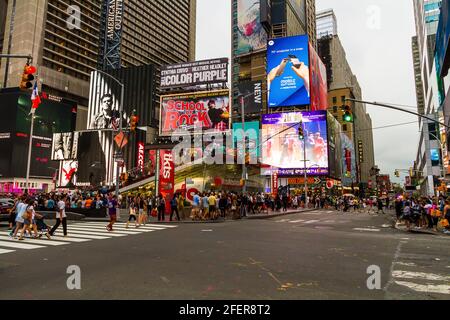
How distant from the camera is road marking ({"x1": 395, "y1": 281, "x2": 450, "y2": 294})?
223 inches

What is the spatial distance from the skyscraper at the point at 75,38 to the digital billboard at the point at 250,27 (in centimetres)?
3309

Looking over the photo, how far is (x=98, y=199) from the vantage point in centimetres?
2603

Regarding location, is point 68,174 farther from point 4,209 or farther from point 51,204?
point 4,209

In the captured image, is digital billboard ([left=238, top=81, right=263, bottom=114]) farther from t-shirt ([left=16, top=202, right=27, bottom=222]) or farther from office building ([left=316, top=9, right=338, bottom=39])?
office building ([left=316, top=9, right=338, bottom=39])

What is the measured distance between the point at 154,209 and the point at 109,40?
267 feet

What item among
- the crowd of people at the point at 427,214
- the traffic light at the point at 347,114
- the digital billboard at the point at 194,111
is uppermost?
the digital billboard at the point at 194,111

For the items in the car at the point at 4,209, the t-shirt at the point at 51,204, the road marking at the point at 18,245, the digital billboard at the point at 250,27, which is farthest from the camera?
the digital billboard at the point at 250,27

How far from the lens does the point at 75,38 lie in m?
88.8

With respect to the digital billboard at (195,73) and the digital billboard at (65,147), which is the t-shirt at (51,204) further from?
the digital billboard at (65,147)

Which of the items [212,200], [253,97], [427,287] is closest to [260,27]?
[253,97]

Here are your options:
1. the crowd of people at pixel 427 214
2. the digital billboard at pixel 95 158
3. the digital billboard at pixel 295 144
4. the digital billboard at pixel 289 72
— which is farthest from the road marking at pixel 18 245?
the digital billboard at pixel 289 72

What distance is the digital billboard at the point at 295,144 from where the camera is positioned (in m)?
61.2

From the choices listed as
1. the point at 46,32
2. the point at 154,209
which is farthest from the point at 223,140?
the point at 46,32

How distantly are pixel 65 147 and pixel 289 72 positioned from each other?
47391 millimetres
